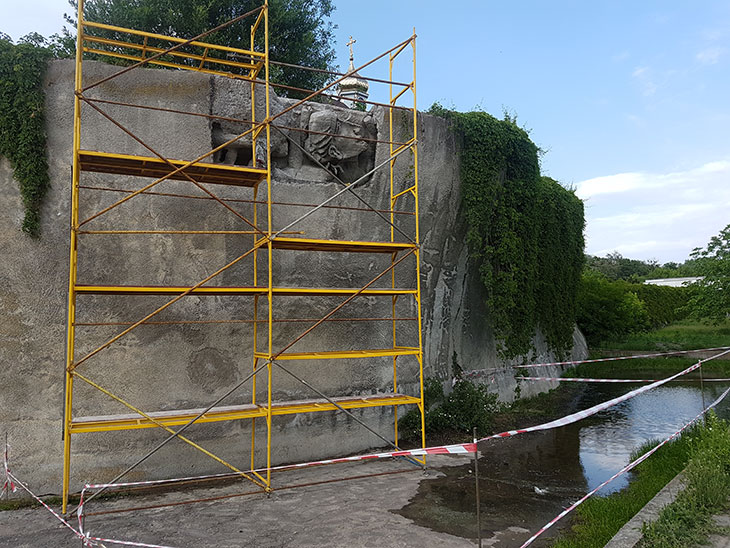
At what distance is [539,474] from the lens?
6.61 meters

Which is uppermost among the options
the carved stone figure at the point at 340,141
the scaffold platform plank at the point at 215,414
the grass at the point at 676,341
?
the carved stone figure at the point at 340,141

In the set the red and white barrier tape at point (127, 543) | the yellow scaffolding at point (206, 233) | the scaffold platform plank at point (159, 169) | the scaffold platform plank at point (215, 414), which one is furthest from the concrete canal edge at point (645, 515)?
the scaffold platform plank at point (159, 169)

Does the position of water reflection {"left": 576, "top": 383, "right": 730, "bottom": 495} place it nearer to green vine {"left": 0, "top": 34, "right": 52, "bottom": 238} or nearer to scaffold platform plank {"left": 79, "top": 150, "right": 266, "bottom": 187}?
scaffold platform plank {"left": 79, "top": 150, "right": 266, "bottom": 187}

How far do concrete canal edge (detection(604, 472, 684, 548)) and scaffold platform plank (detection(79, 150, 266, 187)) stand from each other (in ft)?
16.2

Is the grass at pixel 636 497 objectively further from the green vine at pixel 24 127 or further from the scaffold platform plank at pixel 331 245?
the green vine at pixel 24 127

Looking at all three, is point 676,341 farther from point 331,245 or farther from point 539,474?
point 331,245

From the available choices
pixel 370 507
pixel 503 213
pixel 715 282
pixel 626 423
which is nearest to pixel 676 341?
pixel 715 282

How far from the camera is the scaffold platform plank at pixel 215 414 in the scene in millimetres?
5398

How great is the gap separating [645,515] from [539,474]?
2.07 m

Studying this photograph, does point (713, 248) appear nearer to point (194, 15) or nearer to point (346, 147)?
point (346, 147)

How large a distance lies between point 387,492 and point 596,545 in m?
2.25

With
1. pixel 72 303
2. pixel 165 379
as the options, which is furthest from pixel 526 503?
pixel 72 303

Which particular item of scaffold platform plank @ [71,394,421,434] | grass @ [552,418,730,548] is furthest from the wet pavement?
scaffold platform plank @ [71,394,421,434]

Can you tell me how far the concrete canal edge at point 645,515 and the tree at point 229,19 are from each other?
46.1ft
